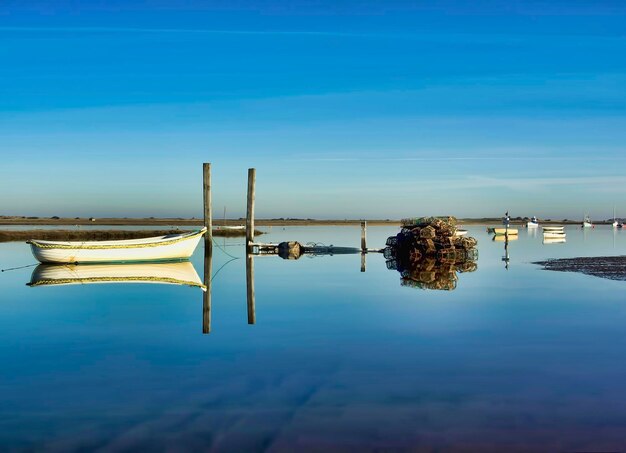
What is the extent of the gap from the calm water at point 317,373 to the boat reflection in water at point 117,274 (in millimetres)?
5860

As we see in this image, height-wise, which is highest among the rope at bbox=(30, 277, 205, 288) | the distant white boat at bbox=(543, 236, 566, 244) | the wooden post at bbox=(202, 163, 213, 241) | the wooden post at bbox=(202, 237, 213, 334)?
the wooden post at bbox=(202, 163, 213, 241)

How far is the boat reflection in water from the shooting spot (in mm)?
29750

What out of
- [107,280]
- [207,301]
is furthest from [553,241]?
[207,301]

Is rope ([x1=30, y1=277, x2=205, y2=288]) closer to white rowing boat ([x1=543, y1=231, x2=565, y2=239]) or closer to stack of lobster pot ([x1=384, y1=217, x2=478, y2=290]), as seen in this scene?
stack of lobster pot ([x1=384, y1=217, x2=478, y2=290])

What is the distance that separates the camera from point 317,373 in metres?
11.9

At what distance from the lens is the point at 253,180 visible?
44344 mm

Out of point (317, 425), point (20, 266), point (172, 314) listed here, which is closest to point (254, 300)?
point (172, 314)

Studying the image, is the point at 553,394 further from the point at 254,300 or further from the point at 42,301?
the point at 42,301

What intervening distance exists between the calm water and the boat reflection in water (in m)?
5.86

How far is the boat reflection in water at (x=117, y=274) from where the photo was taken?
29750 millimetres

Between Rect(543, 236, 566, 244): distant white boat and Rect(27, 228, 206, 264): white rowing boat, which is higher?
Rect(27, 228, 206, 264): white rowing boat

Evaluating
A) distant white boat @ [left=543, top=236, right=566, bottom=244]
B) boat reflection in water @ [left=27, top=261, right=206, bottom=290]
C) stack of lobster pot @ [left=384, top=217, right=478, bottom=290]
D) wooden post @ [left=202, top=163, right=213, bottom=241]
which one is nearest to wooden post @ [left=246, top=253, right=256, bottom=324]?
boat reflection in water @ [left=27, top=261, right=206, bottom=290]

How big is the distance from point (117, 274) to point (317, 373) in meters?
23.5

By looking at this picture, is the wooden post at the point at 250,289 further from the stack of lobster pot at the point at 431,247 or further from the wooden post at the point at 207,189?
the stack of lobster pot at the point at 431,247
